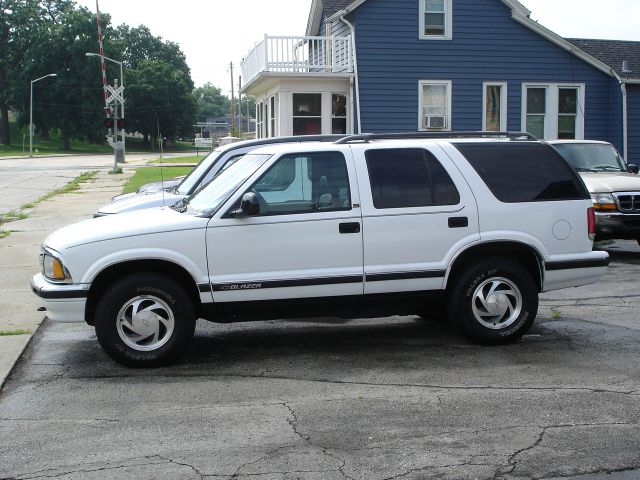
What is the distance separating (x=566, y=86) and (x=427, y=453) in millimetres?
19921

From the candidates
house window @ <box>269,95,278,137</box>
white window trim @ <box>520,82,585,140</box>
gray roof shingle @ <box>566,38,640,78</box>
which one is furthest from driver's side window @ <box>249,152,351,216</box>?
gray roof shingle @ <box>566,38,640,78</box>

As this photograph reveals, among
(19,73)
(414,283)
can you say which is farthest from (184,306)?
(19,73)

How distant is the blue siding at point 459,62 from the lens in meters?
21.4

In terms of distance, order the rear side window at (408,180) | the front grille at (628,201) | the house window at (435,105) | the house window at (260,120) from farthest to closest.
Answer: the house window at (260,120) → the house window at (435,105) → the front grille at (628,201) → the rear side window at (408,180)

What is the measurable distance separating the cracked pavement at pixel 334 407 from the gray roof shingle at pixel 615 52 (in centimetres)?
1739

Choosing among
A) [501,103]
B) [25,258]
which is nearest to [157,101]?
[501,103]

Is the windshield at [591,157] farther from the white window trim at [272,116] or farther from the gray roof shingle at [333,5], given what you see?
the gray roof shingle at [333,5]

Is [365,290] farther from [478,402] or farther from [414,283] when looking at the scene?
[478,402]

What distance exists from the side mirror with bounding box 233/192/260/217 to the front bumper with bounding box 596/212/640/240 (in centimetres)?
695

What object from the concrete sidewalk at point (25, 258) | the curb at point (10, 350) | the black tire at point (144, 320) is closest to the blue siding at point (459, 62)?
the concrete sidewalk at point (25, 258)

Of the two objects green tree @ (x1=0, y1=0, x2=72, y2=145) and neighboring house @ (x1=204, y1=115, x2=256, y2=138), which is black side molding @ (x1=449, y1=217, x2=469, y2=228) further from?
green tree @ (x1=0, y1=0, x2=72, y2=145)

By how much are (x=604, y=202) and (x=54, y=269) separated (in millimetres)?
8255

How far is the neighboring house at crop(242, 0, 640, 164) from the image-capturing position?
21.3 m

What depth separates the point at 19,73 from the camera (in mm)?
82750
